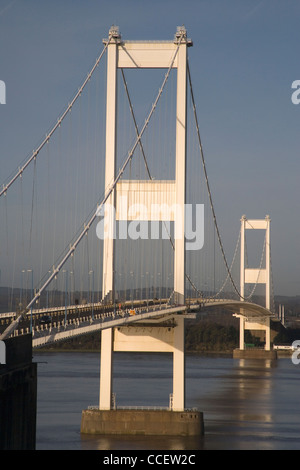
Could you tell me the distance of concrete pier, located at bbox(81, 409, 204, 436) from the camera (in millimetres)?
21719

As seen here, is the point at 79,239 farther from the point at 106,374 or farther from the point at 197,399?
the point at 197,399

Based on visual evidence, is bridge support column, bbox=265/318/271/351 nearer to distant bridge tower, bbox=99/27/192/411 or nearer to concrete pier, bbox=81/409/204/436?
distant bridge tower, bbox=99/27/192/411

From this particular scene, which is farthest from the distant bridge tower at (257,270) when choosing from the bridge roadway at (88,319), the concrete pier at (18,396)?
the concrete pier at (18,396)

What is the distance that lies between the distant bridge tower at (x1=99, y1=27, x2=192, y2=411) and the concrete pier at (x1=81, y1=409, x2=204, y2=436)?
295 millimetres

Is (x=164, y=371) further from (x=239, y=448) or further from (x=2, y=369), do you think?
(x=2, y=369)

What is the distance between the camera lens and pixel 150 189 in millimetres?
22875

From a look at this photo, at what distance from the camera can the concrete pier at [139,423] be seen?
21719 millimetres

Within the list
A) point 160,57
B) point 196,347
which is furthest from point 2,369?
point 196,347

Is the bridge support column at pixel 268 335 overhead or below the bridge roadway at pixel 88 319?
overhead

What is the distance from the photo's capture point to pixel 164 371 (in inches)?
1879

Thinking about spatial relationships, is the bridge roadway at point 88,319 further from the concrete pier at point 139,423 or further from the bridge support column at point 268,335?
the bridge support column at point 268,335

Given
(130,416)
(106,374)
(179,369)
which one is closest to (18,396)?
(106,374)

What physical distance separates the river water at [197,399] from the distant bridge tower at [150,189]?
5.00ft

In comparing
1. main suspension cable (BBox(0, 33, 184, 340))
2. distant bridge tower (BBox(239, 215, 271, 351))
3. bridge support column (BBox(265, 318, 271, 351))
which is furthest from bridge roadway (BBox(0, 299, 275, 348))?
distant bridge tower (BBox(239, 215, 271, 351))
